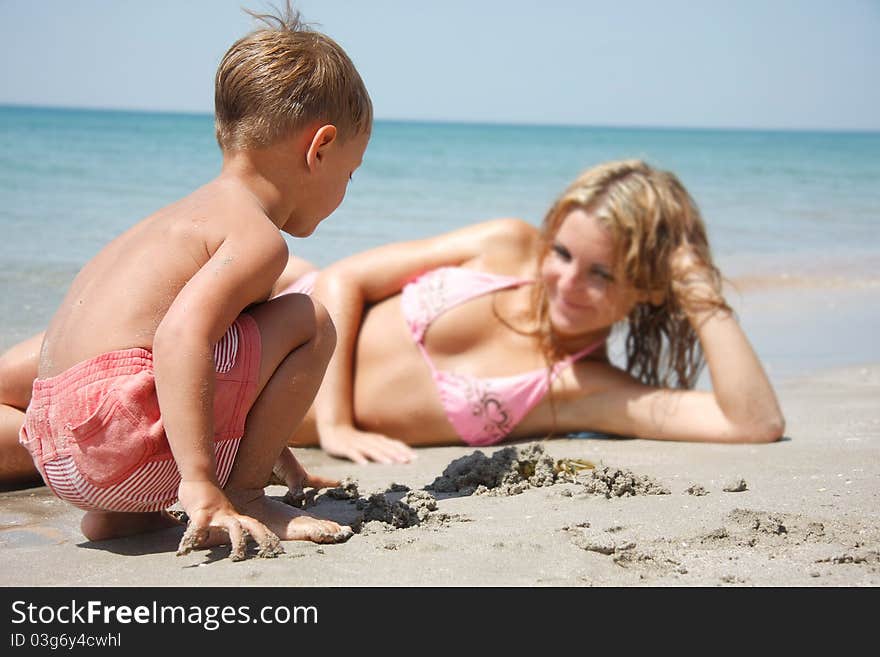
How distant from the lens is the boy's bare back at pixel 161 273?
204 cm

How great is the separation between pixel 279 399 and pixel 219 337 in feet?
0.91

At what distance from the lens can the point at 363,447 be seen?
11.6ft

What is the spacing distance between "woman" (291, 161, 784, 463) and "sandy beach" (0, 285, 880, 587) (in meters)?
0.26

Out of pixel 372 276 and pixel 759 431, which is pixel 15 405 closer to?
pixel 372 276

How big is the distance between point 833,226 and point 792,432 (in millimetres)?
9184

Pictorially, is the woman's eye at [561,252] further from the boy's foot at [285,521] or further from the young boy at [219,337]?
the boy's foot at [285,521]

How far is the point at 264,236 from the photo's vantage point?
6.82 feet

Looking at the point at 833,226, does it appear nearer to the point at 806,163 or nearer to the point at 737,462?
the point at 737,462

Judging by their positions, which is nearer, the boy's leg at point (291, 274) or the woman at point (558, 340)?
the woman at point (558, 340)

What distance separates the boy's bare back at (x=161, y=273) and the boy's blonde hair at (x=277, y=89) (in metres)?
0.19

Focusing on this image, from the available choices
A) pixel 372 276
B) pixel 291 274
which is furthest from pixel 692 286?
pixel 291 274

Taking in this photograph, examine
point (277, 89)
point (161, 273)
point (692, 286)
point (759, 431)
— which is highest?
point (277, 89)

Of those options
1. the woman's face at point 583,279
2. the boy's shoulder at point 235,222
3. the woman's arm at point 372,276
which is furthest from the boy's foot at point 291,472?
the woman's face at point 583,279
